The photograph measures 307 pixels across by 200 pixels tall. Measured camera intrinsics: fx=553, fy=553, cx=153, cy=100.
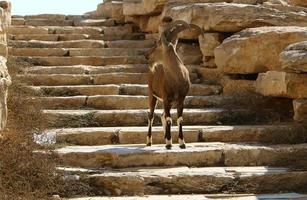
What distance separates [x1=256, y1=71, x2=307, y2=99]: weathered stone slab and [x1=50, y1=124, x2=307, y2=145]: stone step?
21.4 inches

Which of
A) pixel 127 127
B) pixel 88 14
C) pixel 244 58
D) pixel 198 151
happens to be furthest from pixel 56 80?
pixel 88 14

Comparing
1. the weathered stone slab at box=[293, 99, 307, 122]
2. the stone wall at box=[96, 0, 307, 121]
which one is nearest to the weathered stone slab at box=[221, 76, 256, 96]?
the stone wall at box=[96, 0, 307, 121]

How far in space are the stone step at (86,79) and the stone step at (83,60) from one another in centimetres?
119

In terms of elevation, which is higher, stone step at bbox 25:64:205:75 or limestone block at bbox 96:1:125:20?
limestone block at bbox 96:1:125:20

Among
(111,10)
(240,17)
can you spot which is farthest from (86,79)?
(111,10)

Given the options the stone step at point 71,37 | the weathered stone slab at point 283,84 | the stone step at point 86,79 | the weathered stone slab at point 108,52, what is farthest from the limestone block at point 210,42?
the stone step at point 71,37

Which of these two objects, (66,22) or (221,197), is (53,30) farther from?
(221,197)

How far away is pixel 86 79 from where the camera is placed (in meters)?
11.4

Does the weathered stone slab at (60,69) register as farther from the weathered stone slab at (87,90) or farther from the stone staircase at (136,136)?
Answer: the weathered stone slab at (87,90)

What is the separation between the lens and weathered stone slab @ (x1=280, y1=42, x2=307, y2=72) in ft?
26.8

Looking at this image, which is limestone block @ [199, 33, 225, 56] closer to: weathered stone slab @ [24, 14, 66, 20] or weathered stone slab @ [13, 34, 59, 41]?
weathered stone slab @ [13, 34, 59, 41]

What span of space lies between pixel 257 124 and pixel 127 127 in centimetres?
219

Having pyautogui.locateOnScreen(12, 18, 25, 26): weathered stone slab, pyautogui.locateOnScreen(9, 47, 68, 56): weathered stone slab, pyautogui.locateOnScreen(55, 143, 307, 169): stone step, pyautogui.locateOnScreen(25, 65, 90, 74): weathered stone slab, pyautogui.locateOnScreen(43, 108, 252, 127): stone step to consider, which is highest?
pyautogui.locateOnScreen(12, 18, 25, 26): weathered stone slab

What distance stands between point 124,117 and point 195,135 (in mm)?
1380
